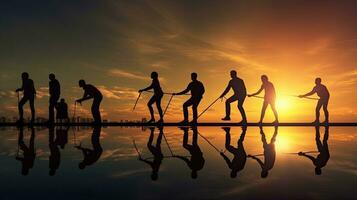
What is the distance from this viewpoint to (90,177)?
5.11 m

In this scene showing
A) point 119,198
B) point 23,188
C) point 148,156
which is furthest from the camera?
point 148,156

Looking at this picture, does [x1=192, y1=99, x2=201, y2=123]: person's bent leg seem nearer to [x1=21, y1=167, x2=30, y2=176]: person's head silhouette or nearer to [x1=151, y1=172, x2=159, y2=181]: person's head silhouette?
[x1=21, y1=167, x2=30, y2=176]: person's head silhouette

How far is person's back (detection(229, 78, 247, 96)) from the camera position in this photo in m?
19.3

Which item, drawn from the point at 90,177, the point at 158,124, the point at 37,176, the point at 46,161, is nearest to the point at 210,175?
the point at 90,177

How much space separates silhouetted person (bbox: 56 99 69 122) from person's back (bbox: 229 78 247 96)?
10363 mm

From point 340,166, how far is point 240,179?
2.19 m

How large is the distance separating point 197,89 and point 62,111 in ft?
29.3

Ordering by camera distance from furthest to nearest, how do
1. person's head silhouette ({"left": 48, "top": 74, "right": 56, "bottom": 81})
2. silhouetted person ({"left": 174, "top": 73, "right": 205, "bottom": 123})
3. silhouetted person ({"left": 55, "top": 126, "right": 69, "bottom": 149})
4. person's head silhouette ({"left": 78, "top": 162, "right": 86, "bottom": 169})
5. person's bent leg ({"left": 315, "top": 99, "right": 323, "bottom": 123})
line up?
person's bent leg ({"left": 315, "top": 99, "right": 323, "bottom": 123}) → person's head silhouette ({"left": 48, "top": 74, "right": 56, "bottom": 81}) → silhouetted person ({"left": 174, "top": 73, "right": 205, "bottom": 123}) → silhouetted person ({"left": 55, "top": 126, "right": 69, "bottom": 149}) → person's head silhouette ({"left": 78, "top": 162, "right": 86, "bottom": 169})

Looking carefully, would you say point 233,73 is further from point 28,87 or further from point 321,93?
point 28,87

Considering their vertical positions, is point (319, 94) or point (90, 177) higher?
point (319, 94)

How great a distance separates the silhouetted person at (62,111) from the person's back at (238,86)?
10363mm

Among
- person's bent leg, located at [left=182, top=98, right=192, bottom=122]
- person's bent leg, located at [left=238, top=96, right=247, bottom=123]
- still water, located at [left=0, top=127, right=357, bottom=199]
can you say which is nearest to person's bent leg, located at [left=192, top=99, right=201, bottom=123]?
person's bent leg, located at [left=182, top=98, right=192, bottom=122]

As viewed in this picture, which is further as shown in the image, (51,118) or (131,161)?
(51,118)

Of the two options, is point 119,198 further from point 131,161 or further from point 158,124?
point 158,124
